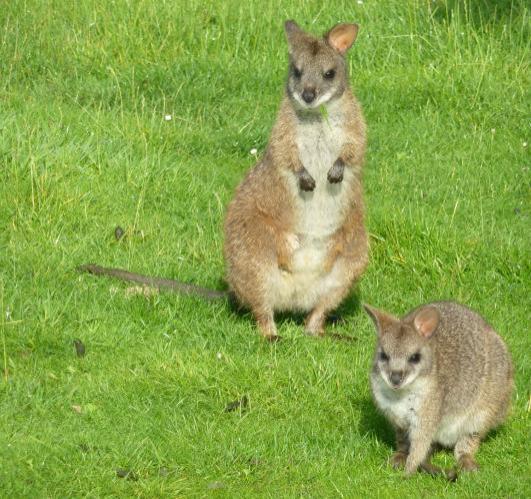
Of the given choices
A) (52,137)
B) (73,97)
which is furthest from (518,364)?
(73,97)

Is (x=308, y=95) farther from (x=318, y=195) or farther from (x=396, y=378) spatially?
(x=396, y=378)

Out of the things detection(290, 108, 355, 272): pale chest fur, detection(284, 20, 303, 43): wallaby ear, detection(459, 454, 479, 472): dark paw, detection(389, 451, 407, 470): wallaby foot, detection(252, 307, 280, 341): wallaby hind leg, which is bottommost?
detection(252, 307, 280, 341): wallaby hind leg

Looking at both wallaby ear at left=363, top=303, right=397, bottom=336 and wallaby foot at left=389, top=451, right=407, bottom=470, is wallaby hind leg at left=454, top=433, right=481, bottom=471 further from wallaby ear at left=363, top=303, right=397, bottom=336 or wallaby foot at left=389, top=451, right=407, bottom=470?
wallaby ear at left=363, top=303, right=397, bottom=336

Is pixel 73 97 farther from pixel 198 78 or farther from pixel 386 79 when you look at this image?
pixel 386 79

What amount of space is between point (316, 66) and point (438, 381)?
7.24ft

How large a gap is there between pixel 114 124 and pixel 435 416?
424cm

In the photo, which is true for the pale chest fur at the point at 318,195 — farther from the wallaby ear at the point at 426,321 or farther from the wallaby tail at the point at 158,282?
the wallaby ear at the point at 426,321

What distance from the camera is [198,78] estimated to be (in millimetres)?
10328

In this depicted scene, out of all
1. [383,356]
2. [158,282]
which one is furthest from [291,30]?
[383,356]

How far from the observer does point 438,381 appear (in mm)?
6094

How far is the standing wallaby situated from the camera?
7.59 m

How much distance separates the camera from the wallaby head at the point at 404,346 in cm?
590

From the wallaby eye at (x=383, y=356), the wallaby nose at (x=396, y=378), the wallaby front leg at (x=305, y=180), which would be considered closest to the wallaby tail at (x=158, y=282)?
the wallaby front leg at (x=305, y=180)

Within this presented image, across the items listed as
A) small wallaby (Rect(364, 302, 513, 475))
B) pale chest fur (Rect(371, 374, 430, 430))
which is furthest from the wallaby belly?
pale chest fur (Rect(371, 374, 430, 430))
